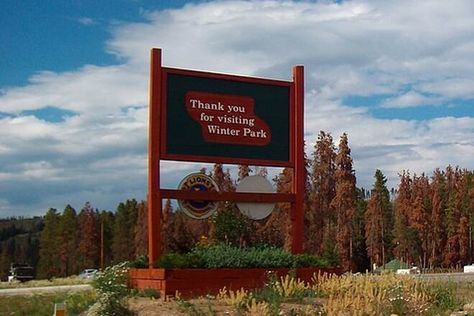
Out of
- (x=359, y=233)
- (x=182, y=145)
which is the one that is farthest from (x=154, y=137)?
(x=359, y=233)

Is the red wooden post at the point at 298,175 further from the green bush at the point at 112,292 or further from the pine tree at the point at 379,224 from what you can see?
the pine tree at the point at 379,224

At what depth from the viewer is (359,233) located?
67.2m

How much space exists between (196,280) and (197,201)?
280 cm

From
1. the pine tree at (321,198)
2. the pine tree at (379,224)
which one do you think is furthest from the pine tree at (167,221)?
the pine tree at (379,224)

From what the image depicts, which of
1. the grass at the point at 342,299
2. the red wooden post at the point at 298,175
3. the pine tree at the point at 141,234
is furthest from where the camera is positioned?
the pine tree at the point at 141,234

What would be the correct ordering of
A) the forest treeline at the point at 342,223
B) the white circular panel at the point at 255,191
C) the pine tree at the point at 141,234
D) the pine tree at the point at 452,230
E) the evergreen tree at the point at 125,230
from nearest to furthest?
the white circular panel at the point at 255,191 < the forest treeline at the point at 342,223 < the pine tree at the point at 452,230 < the pine tree at the point at 141,234 < the evergreen tree at the point at 125,230

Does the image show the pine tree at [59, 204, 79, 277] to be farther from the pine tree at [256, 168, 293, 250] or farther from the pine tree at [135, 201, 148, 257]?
the pine tree at [256, 168, 293, 250]

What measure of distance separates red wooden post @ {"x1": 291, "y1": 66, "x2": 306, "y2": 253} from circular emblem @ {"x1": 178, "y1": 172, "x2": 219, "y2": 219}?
2.48 meters

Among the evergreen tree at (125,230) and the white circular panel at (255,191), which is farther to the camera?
the evergreen tree at (125,230)

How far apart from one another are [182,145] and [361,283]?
20.0 feet

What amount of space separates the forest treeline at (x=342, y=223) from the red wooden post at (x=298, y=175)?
3.57 meters

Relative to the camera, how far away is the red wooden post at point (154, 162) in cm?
1961

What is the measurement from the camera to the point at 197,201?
20.6 m

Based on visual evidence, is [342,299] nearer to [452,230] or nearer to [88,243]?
[452,230]
